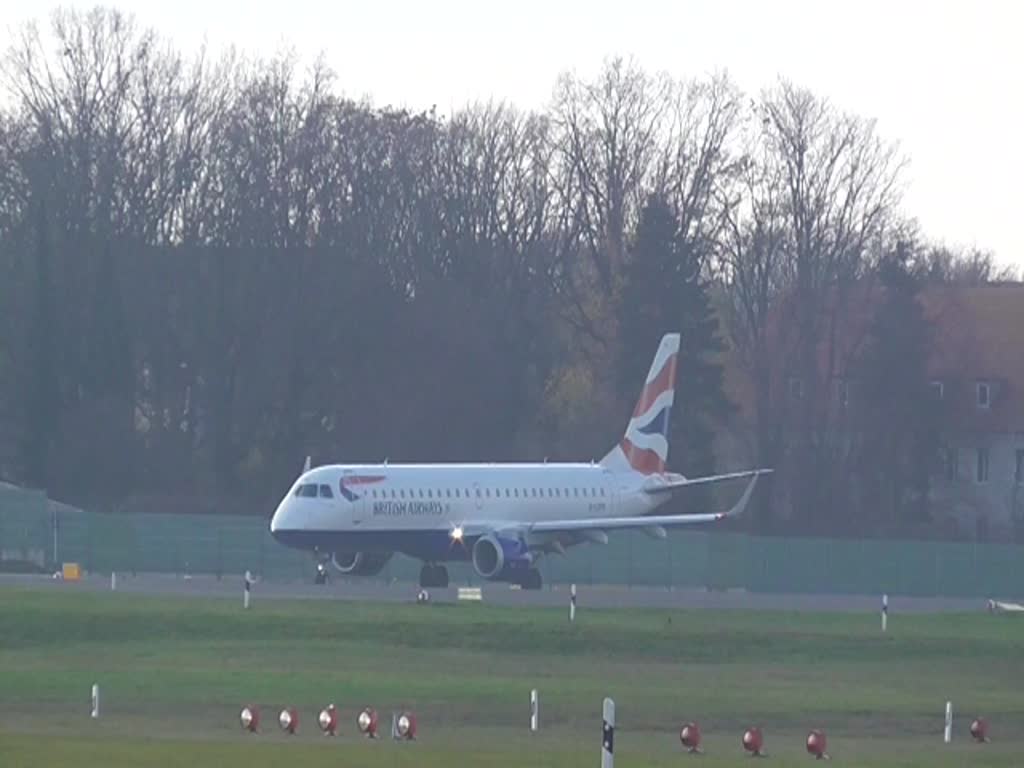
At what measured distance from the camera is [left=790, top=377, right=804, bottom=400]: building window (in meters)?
97.0

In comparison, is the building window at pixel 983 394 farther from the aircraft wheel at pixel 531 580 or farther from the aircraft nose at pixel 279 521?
the aircraft nose at pixel 279 521

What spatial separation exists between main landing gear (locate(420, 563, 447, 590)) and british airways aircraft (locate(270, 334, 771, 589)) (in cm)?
3

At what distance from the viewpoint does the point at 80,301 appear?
88.6 metres

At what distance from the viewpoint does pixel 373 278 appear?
94.0m

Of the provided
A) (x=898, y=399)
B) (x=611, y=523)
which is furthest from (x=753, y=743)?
(x=898, y=399)

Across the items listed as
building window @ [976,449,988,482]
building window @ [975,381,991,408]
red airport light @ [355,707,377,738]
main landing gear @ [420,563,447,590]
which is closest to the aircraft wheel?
main landing gear @ [420,563,447,590]

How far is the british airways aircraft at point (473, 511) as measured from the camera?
6028 centimetres

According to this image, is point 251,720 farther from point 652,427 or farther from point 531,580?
point 652,427

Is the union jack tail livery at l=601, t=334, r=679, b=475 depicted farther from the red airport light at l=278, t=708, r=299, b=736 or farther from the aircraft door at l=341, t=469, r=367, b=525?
the red airport light at l=278, t=708, r=299, b=736

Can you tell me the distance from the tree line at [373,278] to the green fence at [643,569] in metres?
13.6

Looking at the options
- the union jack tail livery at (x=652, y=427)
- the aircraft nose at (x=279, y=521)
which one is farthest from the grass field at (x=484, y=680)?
the union jack tail livery at (x=652, y=427)

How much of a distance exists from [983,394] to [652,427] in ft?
106

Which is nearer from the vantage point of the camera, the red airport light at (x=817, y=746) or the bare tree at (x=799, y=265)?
the red airport light at (x=817, y=746)

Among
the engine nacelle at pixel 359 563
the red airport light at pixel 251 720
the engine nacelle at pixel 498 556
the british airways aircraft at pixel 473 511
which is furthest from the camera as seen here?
the engine nacelle at pixel 359 563
